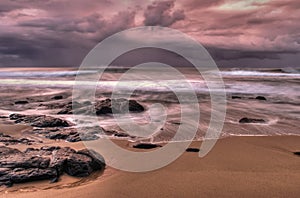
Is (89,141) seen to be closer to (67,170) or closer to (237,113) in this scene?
(67,170)

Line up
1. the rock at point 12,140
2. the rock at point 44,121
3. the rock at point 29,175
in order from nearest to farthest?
the rock at point 29,175 < the rock at point 12,140 < the rock at point 44,121

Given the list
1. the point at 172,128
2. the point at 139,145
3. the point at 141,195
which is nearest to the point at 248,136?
the point at 172,128

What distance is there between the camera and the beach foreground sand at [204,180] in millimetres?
3236

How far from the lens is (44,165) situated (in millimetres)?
3770

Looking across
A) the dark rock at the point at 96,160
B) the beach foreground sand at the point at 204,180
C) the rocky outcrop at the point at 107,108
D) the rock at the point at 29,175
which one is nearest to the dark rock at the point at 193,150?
the beach foreground sand at the point at 204,180

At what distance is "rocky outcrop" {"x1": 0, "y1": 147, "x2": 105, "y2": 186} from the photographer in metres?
3.55

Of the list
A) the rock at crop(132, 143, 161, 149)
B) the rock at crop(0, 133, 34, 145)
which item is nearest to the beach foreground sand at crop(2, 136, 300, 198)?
the rock at crop(132, 143, 161, 149)

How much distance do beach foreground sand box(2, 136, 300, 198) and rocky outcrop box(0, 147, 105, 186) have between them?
12 centimetres

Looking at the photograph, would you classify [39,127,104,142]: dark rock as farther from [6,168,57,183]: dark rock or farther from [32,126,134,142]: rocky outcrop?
[6,168,57,183]: dark rock

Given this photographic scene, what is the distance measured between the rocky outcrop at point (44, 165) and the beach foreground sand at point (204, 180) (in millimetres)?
125

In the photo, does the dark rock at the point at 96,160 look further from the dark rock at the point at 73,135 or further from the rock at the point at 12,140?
the rock at the point at 12,140

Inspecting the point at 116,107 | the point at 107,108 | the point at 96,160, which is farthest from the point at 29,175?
the point at 116,107

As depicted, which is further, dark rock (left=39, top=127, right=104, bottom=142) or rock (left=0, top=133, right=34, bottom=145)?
dark rock (left=39, top=127, right=104, bottom=142)

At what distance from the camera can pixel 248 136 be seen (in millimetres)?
5984
